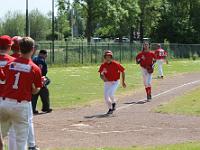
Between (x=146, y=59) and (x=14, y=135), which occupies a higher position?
(x=146, y=59)

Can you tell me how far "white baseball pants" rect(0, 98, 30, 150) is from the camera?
26.7 feet

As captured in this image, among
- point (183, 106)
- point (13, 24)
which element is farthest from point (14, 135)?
point (13, 24)

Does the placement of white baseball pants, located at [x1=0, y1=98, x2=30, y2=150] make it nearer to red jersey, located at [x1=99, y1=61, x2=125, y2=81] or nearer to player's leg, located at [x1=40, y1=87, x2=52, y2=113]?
red jersey, located at [x1=99, y1=61, x2=125, y2=81]

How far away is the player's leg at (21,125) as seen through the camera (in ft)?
26.9

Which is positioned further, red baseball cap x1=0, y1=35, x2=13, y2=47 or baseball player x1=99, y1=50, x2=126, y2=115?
baseball player x1=99, y1=50, x2=126, y2=115

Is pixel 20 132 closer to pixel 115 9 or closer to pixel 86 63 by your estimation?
pixel 86 63

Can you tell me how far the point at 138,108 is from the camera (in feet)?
Answer: 58.4

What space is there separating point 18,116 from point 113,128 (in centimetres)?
546

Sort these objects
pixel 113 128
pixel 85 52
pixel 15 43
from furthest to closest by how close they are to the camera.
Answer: pixel 85 52
pixel 113 128
pixel 15 43

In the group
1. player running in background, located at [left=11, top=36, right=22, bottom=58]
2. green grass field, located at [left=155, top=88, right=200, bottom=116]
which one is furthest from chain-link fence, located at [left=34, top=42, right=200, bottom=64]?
player running in background, located at [left=11, top=36, right=22, bottom=58]

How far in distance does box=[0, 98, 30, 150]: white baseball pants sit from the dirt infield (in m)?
2.53

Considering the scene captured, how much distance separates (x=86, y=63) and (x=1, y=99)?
47.2 metres

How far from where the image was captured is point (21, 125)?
27.0 ft

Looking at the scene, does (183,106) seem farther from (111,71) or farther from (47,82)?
(47,82)
